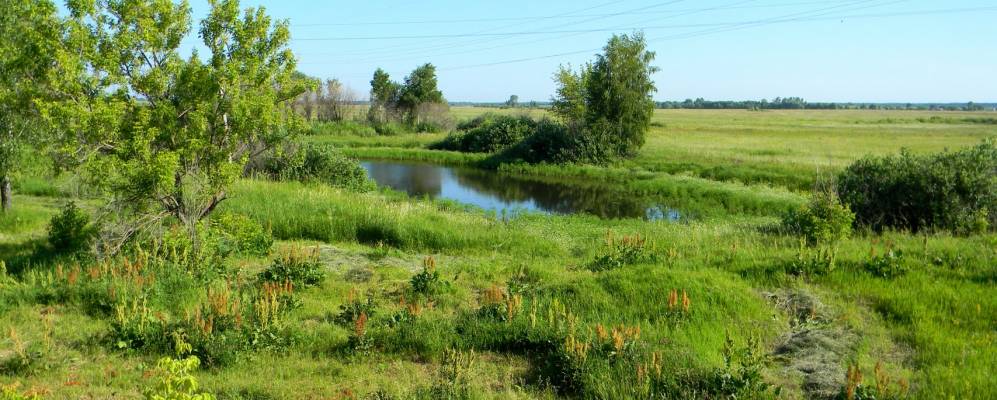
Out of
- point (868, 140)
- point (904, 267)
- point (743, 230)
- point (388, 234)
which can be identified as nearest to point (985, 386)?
point (904, 267)

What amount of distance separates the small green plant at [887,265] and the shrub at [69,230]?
40.3 feet

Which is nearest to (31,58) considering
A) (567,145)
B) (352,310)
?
(352,310)

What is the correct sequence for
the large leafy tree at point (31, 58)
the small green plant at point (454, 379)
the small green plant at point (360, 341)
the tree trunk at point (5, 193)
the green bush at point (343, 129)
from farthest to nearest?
1. the green bush at point (343, 129)
2. the tree trunk at point (5, 193)
3. the large leafy tree at point (31, 58)
4. the small green plant at point (360, 341)
5. the small green plant at point (454, 379)

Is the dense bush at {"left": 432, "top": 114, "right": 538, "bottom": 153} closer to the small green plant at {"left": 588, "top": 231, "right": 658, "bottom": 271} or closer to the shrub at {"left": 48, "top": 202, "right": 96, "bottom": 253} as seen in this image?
the small green plant at {"left": 588, "top": 231, "right": 658, "bottom": 271}

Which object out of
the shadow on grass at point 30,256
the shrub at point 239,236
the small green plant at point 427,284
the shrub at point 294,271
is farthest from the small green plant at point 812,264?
the shadow on grass at point 30,256

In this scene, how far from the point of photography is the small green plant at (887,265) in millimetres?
9172

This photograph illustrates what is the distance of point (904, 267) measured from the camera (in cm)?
929

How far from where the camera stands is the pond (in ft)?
82.5

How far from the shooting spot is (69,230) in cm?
1171

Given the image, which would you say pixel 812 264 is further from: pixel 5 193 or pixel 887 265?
pixel 5 193

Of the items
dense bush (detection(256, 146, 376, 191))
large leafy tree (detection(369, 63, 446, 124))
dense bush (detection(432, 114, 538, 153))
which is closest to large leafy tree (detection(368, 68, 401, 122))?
large leafy tree (detection(369, 63, 446, 124))

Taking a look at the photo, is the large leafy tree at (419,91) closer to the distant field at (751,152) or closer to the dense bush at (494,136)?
the distant field at (751,152)

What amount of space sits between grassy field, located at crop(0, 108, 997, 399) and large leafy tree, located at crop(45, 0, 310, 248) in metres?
1.47

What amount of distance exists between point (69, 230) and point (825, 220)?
1319 centimetres
